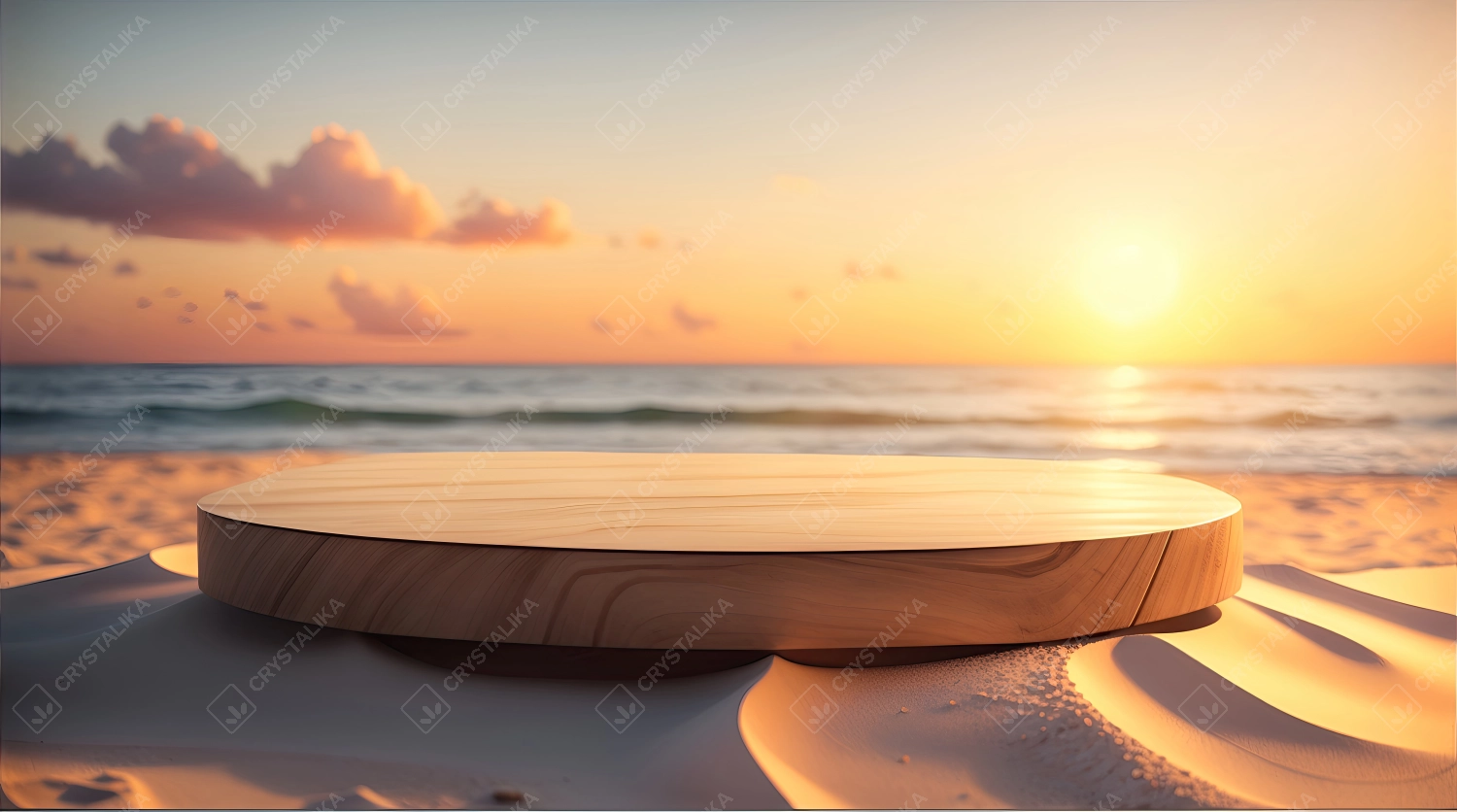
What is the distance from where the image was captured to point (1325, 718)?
45.9 inches

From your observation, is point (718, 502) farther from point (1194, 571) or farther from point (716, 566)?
point (1194, 571)

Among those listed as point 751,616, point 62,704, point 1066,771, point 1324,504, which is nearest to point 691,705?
point 751,616

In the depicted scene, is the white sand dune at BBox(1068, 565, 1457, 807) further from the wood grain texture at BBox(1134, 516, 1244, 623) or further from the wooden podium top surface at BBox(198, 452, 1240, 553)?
the wooden podium top surface at BBox(198, 452, 1240, 553)

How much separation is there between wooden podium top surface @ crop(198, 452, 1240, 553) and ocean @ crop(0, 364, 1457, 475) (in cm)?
470

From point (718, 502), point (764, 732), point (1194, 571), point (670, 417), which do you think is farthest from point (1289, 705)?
point (670, 417)

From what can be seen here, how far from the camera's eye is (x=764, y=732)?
1.07m

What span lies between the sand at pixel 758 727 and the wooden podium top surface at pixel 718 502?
20 cm

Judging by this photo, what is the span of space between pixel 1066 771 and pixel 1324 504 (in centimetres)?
543

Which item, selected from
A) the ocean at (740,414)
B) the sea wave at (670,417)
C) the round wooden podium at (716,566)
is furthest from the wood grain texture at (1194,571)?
the sea wave at (670,417)

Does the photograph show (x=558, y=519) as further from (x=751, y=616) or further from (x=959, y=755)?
(x=959, y=755)

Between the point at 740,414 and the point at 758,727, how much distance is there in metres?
8.35

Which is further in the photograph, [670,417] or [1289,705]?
[670,417]

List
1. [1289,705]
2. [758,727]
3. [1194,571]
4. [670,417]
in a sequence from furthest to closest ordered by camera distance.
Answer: [670,417]
[1194,571]
[1289,705]
[758,727]

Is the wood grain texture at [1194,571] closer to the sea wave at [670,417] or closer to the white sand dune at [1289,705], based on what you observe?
the white sand dune at [1289,705]
